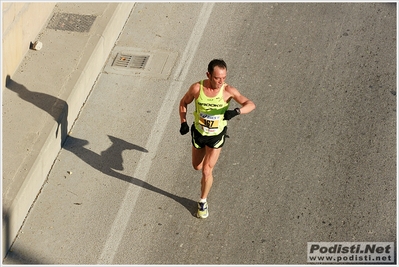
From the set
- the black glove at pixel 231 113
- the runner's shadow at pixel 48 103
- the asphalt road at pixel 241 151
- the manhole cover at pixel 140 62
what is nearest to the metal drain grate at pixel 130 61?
the manhole cover at pixel 140 62

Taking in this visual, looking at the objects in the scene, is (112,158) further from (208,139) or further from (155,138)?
(208,139)

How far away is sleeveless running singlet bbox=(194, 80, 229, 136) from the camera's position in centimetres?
888

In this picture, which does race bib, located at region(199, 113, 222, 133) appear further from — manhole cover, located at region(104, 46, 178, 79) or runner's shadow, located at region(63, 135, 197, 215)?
manhole cover, located at region(104, 46, 178, 79)

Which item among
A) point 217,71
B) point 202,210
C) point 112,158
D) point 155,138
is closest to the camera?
point 217,71

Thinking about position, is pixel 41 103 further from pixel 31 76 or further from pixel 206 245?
pixel 206 245

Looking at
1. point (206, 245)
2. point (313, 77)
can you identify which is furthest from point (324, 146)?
point (206, 245)

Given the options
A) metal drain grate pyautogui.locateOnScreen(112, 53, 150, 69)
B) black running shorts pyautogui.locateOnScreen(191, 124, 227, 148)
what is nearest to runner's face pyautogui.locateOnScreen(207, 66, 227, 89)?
black running shorts pyautogui.locateOnScreen(191, 124, 227, 148)

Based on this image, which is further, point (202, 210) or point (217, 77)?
point (202, 210)

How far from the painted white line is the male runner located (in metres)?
1.01

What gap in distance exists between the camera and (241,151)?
411 inches

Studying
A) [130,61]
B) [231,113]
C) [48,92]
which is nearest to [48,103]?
[48,92]

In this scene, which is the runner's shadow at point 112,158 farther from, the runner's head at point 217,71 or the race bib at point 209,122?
the runner's head at point 217,71

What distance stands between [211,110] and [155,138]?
1.88 metres

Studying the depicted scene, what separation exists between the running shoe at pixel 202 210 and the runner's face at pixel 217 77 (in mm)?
1502
